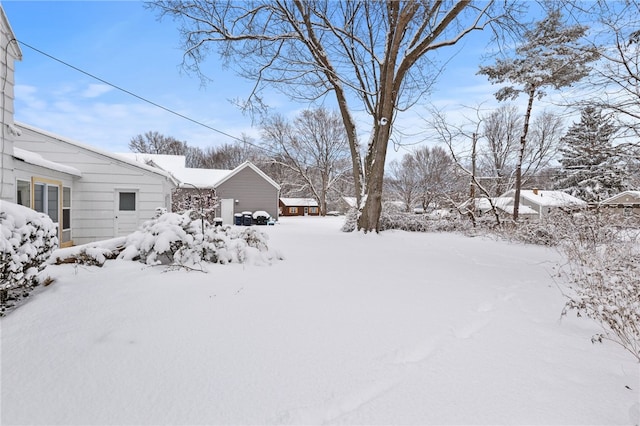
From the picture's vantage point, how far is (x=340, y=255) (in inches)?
234

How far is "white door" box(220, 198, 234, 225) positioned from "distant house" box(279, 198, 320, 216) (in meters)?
16.3

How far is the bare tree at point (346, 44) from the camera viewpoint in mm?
8773

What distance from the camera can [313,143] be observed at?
29.6m

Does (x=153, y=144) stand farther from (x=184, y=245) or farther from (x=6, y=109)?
(x=184, y=245)

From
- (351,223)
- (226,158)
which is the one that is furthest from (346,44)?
(226,158)

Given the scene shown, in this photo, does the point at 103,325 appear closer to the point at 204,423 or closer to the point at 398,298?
the point at 204,423

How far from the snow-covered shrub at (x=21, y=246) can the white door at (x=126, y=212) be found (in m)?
6.29

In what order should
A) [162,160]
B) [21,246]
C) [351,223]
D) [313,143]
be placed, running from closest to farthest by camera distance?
1. [21,246]
2. [351,223]
3. [162,160]
4. [313,143]

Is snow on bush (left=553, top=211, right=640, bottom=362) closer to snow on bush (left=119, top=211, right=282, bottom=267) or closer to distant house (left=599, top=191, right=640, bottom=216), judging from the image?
distant house (left=599, top=191, right=640, bottom=216)

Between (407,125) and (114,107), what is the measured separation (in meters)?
11.7

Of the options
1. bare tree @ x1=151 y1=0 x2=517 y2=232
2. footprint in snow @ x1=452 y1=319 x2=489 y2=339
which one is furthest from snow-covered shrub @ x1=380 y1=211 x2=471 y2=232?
footprint in snow @ x1=452 y1=319 x2=489 y2=339

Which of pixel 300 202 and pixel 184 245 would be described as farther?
pixel 300 202

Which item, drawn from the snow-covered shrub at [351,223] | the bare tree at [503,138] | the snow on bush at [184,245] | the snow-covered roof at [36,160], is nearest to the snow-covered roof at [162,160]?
the snow-covered roof at [36,160]

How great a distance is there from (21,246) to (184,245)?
5.67 ft
